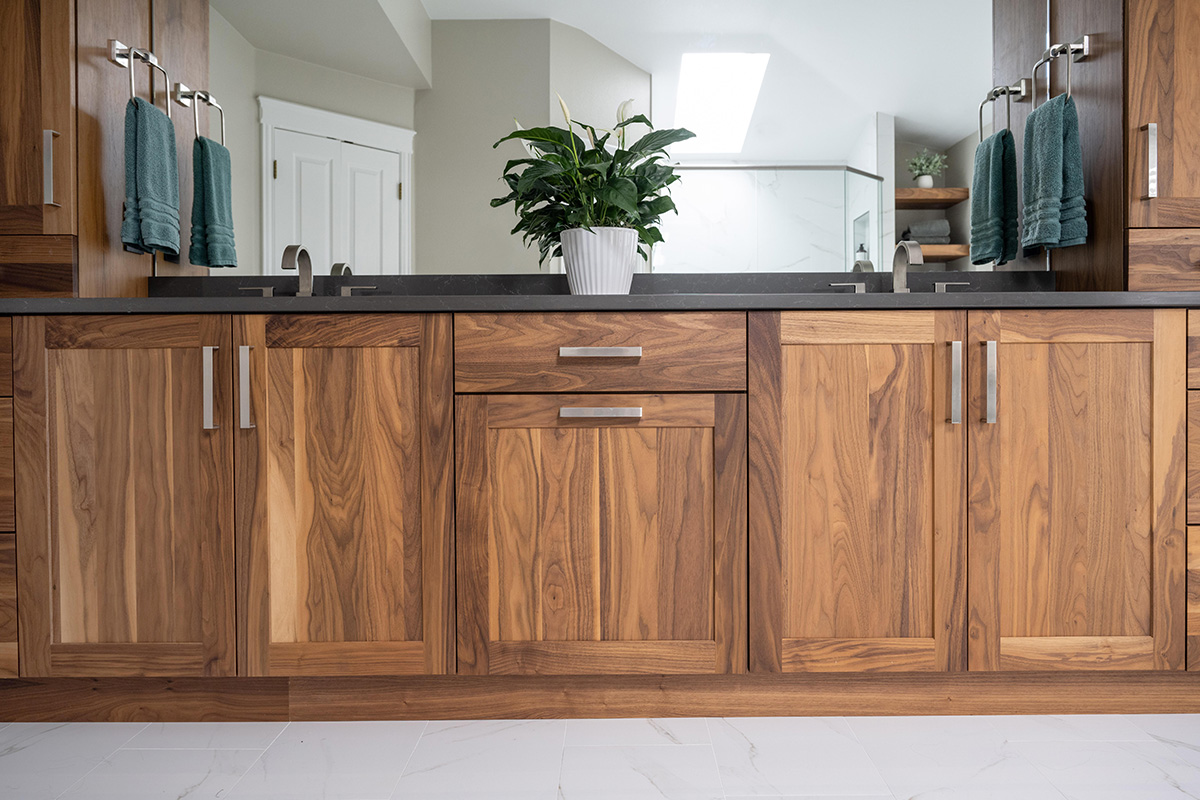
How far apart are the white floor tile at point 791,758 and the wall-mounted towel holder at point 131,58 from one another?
6.40ft

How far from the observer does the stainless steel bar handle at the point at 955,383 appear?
1.42m

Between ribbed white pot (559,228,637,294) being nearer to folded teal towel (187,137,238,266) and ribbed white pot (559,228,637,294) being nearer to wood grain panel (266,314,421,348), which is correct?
wood grain panel (266,314,421,348)

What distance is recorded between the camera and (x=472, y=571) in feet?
4.74

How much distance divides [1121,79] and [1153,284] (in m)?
0.45

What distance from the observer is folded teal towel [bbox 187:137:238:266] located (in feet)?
6.04

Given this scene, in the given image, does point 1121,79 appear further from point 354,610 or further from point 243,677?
point 243,677

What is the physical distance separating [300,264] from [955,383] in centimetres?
152

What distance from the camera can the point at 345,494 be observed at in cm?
144

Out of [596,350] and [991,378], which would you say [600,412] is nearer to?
[596,350]

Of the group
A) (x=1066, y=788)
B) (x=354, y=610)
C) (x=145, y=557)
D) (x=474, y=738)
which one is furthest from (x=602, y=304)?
(x=1066, y=788)

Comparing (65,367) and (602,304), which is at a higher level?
(602,304)

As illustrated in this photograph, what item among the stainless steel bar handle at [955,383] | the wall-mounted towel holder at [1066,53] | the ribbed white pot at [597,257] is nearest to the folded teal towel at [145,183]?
the ribbed white pot at [597,257]

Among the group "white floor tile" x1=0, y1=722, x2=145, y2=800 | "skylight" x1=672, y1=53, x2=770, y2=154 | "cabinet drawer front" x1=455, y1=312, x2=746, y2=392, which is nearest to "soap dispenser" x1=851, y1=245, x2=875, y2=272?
"skylight" x1=672, y1=53, x2=770, y2=154

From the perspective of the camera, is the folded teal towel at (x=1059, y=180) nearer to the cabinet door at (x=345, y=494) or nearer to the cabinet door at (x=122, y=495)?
the cabinet door at (x=345, y=494)
